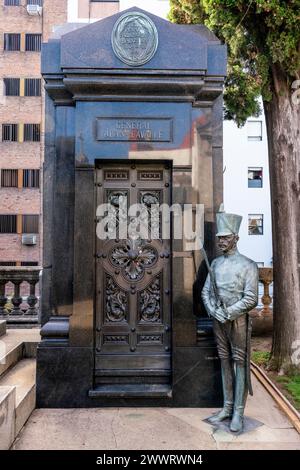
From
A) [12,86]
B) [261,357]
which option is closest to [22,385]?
[261,357]

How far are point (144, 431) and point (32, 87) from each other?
29.6 meters

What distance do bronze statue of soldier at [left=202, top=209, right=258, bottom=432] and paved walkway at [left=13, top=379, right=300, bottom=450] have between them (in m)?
0.24

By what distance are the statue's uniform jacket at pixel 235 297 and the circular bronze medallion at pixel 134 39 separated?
270 cm

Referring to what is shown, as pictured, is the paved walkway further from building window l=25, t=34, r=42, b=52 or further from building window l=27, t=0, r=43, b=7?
building window l=27, t=0, r=43, b=7

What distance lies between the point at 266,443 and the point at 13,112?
3005cm

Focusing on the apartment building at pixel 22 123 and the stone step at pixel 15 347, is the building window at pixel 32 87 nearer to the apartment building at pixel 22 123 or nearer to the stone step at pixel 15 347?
the apartment building at pixel 22 123

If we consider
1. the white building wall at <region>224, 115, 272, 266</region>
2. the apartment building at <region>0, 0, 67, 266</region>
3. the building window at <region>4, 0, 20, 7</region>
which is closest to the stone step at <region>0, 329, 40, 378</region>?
the apartment building at <region>0, 0, 67, 266</region>

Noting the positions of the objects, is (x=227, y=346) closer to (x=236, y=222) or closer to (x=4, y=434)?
(x=236, y=222)

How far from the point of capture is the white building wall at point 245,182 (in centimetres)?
2878

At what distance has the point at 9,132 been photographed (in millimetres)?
29359

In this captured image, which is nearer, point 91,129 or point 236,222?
point 236,222

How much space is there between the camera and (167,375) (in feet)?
16.4

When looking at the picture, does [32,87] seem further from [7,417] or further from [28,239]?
[7,417]

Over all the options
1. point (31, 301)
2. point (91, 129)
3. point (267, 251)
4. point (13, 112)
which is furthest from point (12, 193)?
point (91, 129)
